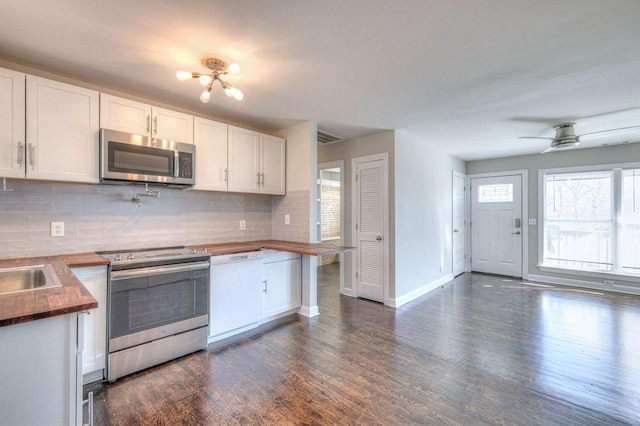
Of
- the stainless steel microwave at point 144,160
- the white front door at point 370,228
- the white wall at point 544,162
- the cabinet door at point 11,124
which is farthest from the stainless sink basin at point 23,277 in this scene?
the white wall at point 544,162

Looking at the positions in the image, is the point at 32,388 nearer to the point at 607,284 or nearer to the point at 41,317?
the point at 41,317

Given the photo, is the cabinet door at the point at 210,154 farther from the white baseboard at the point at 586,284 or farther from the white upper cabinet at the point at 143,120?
the white baseboard at the point at 586,284

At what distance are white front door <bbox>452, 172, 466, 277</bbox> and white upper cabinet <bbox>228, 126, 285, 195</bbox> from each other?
12.3 feet

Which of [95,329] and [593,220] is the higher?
[593,220]

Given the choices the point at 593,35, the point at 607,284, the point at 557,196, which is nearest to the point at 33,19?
the point at 593,35

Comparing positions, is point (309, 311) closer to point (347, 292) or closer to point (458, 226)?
point (347, 292)

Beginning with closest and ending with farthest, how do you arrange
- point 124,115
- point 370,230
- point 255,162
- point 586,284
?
1. point 124,115
2. point 255,162
3. point 370,230
4. point 586,284

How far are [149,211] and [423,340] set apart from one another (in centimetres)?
307

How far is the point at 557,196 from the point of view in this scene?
538 centimetres

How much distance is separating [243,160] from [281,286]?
5.06ft

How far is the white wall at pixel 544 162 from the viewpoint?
4785 millimetres

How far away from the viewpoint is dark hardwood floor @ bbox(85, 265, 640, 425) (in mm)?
1881

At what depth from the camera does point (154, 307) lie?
2.41m

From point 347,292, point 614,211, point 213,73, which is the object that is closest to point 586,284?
point 614,211
